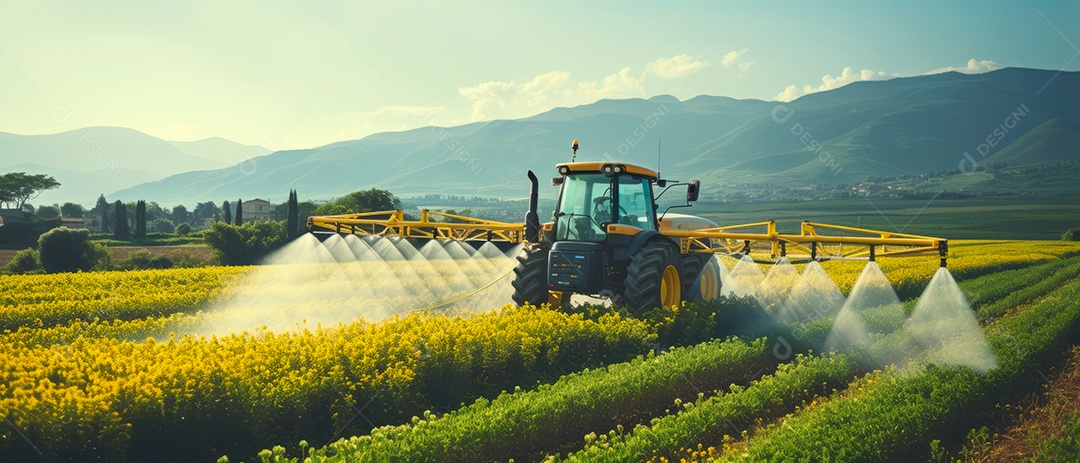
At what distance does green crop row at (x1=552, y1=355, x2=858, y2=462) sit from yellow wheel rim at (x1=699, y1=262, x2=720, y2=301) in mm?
5232

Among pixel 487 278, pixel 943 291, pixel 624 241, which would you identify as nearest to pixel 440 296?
pixel 487 278

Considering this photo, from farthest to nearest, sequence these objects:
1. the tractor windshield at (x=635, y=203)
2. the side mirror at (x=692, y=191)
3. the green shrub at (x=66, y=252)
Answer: the green shrub at (x=66, y=252) → the tractor windshield at (x=635, y=203) → the side mirror at (x=692, y=191)

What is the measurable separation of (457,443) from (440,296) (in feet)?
33.7

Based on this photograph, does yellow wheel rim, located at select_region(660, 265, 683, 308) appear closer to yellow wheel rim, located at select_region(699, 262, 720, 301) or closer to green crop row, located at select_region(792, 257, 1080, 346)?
green crop row, located at select_region(792, 257, 1080, 346)

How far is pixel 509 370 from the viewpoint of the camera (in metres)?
10.9

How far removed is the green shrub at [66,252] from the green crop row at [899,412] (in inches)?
1174

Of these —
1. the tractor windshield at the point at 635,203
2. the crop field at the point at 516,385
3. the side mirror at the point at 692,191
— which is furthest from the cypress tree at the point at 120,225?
the side mirror at the point at 692,191

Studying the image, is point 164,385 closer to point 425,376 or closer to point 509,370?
point 425,376

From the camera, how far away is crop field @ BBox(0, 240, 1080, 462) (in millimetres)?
7336

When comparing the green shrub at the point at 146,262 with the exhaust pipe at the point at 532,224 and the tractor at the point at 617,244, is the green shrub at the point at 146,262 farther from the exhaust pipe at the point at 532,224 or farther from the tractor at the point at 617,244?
the tractor at the point at 617,244

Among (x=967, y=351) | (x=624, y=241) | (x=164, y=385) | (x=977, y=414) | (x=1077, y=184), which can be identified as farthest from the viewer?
(x=1077, y=184)

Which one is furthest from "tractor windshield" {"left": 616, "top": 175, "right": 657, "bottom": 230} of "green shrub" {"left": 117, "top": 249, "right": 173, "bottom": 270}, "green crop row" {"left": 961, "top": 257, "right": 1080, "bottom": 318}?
"green shrub" {"left": 117, "top": 249, "right": 173, "bottom": 270}

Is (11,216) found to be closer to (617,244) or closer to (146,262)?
(146,262)

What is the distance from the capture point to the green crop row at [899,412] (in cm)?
730
